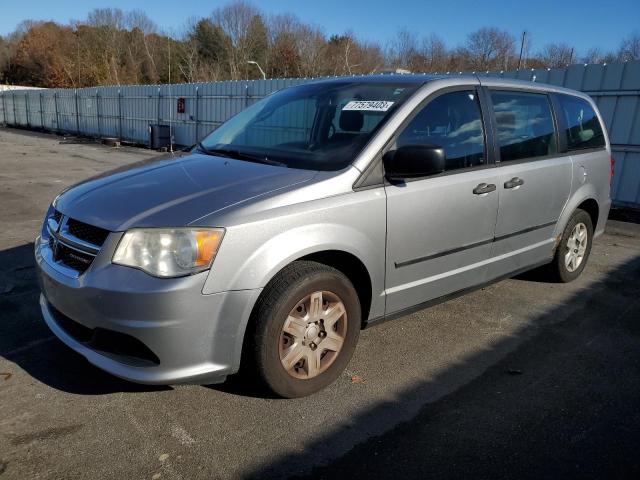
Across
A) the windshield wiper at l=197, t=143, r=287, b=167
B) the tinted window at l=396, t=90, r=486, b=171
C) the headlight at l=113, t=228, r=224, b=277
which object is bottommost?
the headlight at l=113, t=228, r=224, b=277

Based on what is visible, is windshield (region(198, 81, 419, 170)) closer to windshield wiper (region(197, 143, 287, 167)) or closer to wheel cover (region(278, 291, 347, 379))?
windshield wiper (region(197, 143, 287, 167))

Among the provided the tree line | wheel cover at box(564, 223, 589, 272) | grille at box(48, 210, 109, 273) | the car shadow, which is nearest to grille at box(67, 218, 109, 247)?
grille at box(48, 210, 109, 273)

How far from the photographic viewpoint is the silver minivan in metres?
2.38

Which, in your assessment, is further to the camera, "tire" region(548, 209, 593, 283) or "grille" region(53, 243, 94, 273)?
"tire" region(548, 209, 593, 283)

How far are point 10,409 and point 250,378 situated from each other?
1252mm

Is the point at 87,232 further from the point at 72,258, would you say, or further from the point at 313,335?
the point at 313,335

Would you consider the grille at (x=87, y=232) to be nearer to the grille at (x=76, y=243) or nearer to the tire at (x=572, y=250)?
the grille at (x=76, y=243)

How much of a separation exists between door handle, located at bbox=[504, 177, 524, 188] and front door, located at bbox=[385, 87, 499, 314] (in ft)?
0.50

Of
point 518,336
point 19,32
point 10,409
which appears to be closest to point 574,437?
point 518,336

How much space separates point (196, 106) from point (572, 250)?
54.2 feet

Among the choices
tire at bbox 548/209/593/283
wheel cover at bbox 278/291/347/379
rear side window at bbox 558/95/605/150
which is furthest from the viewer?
tire at bbox 548/209/593/283

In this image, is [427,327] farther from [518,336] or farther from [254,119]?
[254,119]

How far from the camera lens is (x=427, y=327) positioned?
3.88m

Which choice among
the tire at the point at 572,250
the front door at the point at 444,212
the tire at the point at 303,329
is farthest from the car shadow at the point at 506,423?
the tire at the point at 572,250
